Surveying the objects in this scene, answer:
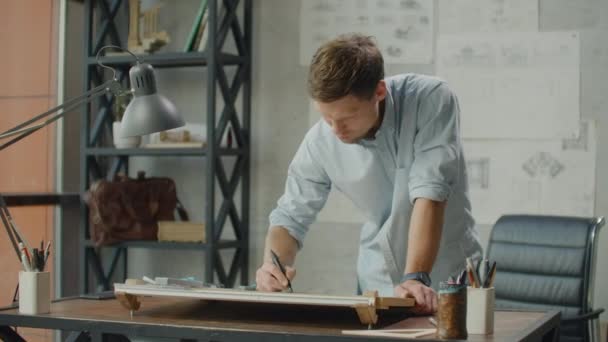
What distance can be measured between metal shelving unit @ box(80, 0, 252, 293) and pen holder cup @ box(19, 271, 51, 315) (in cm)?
212

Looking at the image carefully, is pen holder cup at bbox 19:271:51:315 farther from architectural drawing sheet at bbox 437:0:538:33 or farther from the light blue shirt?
architectural drawing sheet at bbox 437:0:538:33

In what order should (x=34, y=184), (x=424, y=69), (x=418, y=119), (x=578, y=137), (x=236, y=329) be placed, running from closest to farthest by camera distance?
(x=236, y=329) → (x=418, y=119) → (x=578, y=137) → (x=424, y=69) → (x=34, y=184)

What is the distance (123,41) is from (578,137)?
7.94 feet

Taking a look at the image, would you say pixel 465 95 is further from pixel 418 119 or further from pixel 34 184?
pixel 34 184

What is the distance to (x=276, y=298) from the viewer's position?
1.99m

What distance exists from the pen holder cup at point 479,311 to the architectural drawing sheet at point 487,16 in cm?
247

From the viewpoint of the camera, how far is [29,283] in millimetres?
2225

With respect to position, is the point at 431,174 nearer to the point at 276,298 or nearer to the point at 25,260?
the point at 276,298

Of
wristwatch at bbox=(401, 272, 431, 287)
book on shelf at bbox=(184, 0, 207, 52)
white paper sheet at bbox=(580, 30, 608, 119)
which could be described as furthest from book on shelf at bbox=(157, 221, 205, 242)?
wristwatch at bbox=(401, 272, 431, 287)

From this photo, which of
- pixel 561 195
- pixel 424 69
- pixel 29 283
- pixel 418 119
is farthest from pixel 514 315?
pixel 424 69

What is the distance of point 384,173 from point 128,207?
2.19 metres

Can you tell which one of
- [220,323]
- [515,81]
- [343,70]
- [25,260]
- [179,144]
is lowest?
[220,323]

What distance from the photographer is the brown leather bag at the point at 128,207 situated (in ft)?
14.8

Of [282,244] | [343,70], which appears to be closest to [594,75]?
[282,244]
